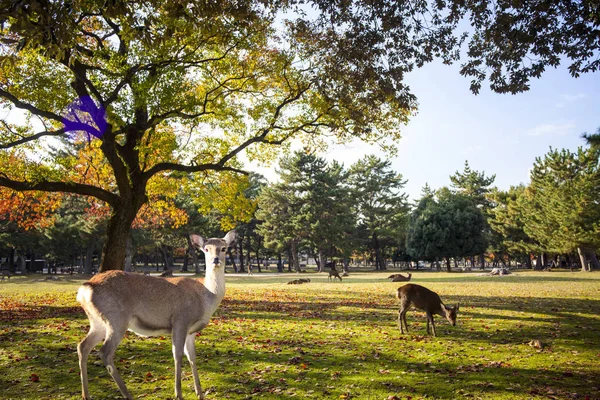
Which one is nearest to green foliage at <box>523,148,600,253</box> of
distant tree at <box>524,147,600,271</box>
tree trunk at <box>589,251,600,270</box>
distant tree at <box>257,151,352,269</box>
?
distant tree at <box>524,147,600,271</box>

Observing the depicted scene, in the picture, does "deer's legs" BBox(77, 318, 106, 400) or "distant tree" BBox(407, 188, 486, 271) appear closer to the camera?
"deer's legs" BBox(77, 318, 106, 400)

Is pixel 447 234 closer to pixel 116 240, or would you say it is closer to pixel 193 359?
pixel 116 240

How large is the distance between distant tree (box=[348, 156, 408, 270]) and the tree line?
178mm

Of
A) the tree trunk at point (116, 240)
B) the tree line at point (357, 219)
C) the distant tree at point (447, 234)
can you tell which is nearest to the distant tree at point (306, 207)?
the tree line at point (357, 219)

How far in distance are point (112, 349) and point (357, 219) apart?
63.0 meters

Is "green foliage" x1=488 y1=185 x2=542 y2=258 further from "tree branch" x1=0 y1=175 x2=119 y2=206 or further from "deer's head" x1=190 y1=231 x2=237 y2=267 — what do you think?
"deer's head" x1=190 y1=231 x2=237 y2=267

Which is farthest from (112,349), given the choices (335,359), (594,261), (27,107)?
(594,261)

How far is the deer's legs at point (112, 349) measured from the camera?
15.7 feet

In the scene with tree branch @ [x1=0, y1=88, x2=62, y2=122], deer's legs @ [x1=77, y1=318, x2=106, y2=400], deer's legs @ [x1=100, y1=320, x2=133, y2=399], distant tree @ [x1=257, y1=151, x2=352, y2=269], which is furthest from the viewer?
distant tree @ [x1=257, y1=151, x2=352, y2=269]

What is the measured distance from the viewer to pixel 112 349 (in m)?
4.85

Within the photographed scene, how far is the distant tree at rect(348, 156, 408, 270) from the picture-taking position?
66.4m

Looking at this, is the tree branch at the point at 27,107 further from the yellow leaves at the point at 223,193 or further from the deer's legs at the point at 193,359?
the deer's legs at the point at 193,359

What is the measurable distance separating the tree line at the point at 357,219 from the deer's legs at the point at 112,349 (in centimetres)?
1466

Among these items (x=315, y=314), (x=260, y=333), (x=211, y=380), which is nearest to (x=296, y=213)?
(x=315, y=314)
